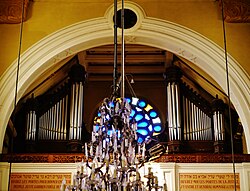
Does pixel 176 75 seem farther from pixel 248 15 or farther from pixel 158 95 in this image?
pixel 248 15

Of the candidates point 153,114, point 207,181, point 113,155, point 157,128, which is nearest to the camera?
point 113,155

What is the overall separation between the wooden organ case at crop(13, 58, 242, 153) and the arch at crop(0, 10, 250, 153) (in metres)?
1.82

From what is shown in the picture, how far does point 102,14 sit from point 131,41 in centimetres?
81

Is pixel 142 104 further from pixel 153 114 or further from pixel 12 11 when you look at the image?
pixel 12 11

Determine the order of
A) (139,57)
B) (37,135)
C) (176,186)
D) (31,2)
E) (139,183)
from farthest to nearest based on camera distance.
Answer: (139,57)
(37,135)
(31,2)
(176,186)
(139,183)

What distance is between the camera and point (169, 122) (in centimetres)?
1321

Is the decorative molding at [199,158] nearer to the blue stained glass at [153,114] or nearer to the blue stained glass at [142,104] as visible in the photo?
the blue stained glass at [153,114]

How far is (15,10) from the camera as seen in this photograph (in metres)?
11.7

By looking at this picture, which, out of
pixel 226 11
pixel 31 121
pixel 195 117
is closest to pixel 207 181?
pixel 195 117

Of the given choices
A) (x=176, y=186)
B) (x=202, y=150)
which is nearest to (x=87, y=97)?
(x=202, y=150)

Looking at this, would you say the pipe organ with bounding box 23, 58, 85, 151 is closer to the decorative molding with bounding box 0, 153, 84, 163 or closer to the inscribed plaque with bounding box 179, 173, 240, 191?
the decorative molding with bounding box 0, 153, 84, 163

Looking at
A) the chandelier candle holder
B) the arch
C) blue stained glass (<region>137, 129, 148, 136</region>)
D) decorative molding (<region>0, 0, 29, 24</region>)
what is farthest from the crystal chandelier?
blue stained glass (<region>137, 129, 148, 136</region>)

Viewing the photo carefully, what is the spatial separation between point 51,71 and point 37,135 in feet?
5.00

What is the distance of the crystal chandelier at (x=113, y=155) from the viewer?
7.73 m
